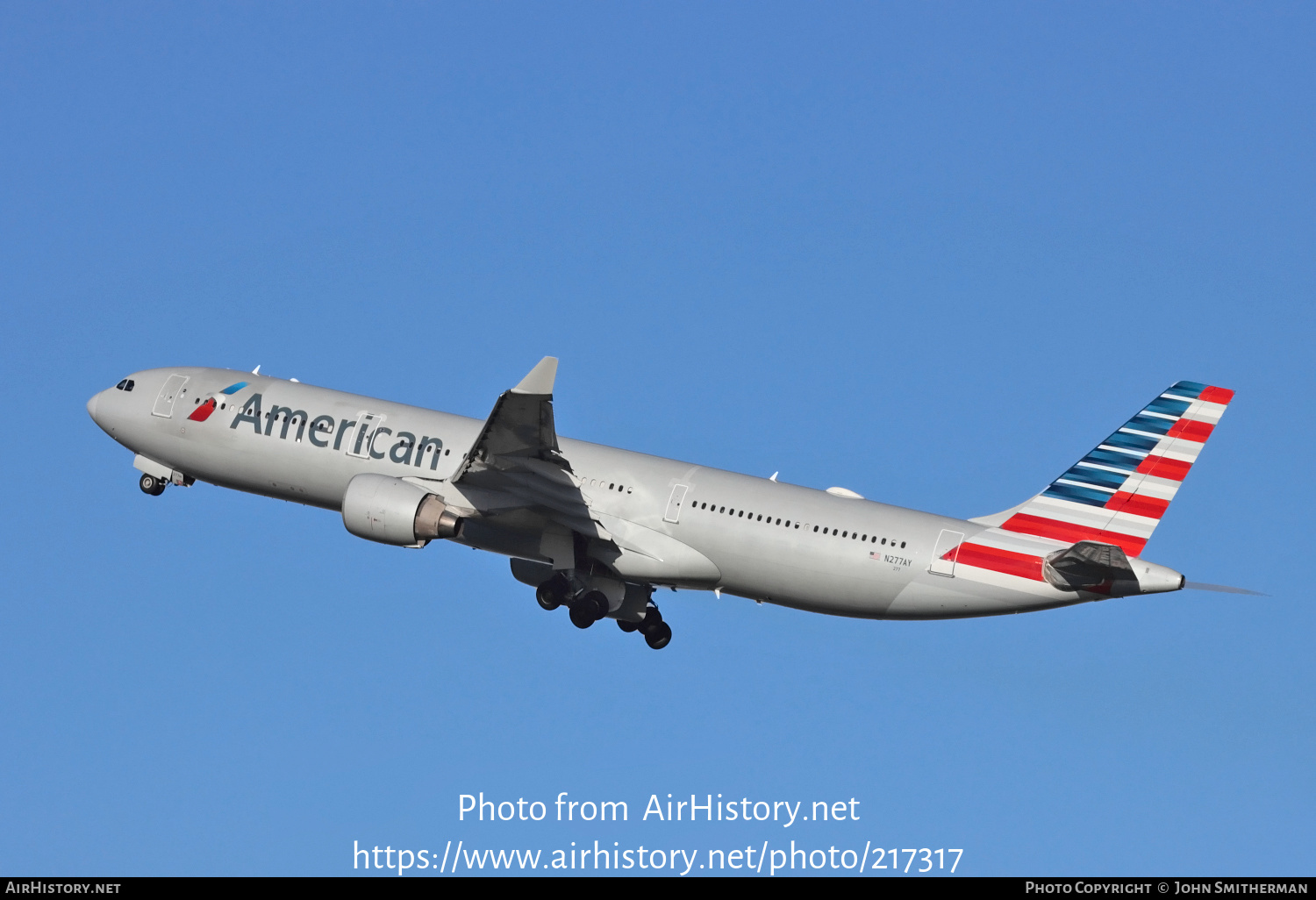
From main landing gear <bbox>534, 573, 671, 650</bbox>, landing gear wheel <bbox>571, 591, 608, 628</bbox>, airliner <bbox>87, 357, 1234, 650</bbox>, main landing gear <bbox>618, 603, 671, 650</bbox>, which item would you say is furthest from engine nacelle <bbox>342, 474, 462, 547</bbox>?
main landing gear <bbox>618, 603, 671, 650</bbox>

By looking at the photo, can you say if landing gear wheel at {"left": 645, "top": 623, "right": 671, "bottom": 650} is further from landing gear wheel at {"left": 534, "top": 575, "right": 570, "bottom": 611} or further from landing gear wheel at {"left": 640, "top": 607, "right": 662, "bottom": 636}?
landing gear wheel at {"left": 534, "top": 575, "right": 570, "bottom": 611}

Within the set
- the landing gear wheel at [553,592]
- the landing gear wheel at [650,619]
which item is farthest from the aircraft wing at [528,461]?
the landing gear wheel at [650,619]

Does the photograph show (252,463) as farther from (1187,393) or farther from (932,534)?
(1187,393)

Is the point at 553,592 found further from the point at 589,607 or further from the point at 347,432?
the point at 347,432

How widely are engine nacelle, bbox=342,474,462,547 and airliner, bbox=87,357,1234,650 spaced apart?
5 cm

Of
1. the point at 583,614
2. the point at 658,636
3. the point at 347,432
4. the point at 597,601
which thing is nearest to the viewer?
the point at 597,601

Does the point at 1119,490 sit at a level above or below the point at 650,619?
above

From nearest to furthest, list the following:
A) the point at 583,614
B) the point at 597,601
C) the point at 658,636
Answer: the point at 597,601, the point at 583,614, the point at 658,636

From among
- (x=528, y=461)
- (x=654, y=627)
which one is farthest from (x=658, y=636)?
(x=528, y=461)

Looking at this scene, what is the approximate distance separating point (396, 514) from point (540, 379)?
566 centimetres

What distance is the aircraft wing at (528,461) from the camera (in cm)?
3716

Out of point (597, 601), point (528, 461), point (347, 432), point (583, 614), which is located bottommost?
point (583, 614)

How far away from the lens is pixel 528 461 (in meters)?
39.3

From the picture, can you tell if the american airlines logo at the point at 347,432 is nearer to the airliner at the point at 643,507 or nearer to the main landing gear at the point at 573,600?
the airliner at the point at 643,507
